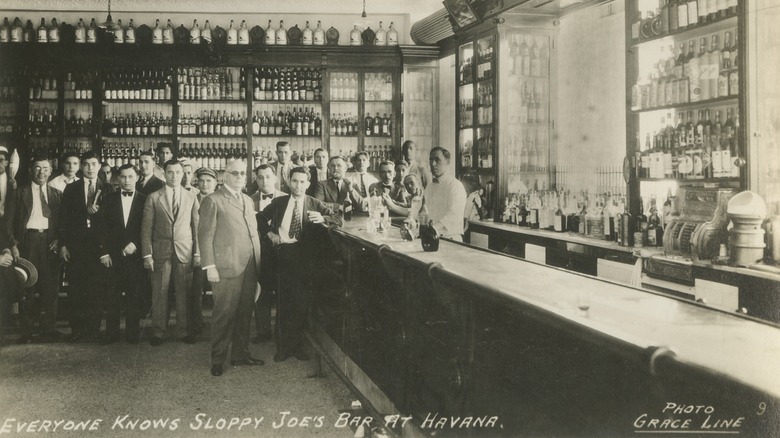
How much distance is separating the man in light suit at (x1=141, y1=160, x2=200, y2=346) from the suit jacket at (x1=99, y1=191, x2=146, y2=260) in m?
0.13

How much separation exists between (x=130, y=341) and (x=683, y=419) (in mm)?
4820

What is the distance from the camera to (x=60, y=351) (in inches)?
194

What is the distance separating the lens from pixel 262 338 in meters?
5.30

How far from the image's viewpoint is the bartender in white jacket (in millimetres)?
4852

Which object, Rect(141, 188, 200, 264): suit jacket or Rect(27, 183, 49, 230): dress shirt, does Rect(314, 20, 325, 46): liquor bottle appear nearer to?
Result: Rect(141, 188, 200, 264): suit jacket

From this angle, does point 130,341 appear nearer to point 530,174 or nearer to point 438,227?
point 438,227

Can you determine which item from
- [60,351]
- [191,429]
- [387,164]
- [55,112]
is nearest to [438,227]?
[387,164]

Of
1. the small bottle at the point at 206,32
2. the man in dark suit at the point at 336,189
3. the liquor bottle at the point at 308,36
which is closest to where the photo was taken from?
the man in dark suit at the point at 336,189

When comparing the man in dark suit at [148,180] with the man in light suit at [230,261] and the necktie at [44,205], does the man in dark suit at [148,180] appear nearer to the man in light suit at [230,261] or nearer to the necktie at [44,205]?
the necktie at [44,205]

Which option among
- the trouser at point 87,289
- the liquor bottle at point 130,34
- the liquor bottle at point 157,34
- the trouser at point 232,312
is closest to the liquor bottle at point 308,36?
the liquor bottle at point 157,34

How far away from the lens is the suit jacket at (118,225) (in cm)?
521

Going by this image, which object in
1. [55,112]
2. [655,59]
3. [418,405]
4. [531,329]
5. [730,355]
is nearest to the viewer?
[730,355]

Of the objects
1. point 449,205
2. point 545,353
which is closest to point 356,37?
point 449,205

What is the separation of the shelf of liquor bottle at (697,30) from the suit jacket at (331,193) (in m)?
3.01
